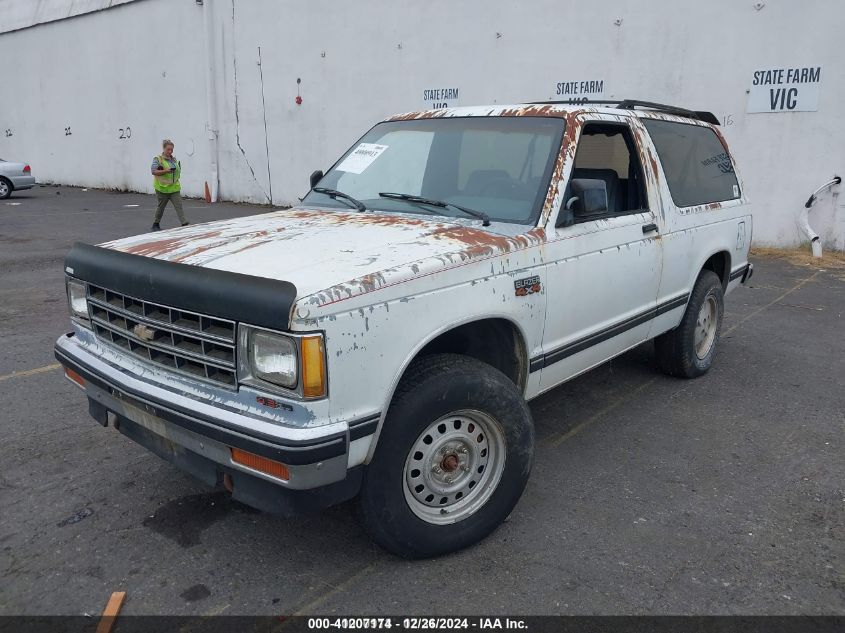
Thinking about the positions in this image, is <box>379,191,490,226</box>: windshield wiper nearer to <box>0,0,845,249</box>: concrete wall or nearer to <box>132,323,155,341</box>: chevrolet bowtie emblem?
<box>132,323,155,341</box>: chevrolet bowtie emblem

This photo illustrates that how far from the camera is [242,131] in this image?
19.4 meters

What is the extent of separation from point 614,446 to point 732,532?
999 mm

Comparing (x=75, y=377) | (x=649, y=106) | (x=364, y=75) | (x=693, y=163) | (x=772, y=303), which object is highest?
(x=364, y=75)

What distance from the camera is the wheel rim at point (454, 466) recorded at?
9.48 ft

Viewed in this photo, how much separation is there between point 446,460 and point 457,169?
1.70m

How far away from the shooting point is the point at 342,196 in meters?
4.05

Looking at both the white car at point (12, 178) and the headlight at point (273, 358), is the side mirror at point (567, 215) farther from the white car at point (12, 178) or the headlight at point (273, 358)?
the white car at point (12, 178)

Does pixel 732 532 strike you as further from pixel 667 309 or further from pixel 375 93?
pixel 375 93

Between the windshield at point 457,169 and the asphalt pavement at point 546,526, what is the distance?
153 cm

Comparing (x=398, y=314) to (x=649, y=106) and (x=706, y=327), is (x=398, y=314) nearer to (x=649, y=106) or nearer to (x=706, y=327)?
(x=649, y=106)

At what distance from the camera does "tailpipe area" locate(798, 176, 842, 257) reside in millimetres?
10570

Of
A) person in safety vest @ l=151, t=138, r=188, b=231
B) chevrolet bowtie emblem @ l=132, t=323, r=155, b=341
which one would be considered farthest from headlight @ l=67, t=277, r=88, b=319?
person in safety vest @ l=151, t=138, r=188, b=231

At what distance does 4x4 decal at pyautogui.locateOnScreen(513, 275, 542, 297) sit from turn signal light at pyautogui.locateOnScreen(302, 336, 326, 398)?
44.5 inches

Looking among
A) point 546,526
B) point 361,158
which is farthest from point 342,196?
point 546,526
